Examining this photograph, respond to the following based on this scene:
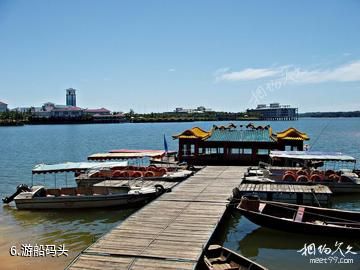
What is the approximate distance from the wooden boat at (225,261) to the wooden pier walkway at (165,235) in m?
0.44

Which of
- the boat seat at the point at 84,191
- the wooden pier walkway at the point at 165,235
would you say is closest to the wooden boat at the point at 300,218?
the wooden pier walkway at the point at 165,235

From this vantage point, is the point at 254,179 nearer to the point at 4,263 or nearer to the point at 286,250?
the point at 286,250

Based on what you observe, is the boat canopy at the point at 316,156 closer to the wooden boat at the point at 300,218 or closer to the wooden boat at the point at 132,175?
the wooden boat at the point at 132,175

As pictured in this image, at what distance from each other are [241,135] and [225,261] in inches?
950

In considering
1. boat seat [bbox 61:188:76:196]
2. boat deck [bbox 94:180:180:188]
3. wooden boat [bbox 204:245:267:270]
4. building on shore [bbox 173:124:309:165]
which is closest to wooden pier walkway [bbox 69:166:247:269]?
wooden boat [bbox 204:245:267:270]

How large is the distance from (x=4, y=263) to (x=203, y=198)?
34.5ft

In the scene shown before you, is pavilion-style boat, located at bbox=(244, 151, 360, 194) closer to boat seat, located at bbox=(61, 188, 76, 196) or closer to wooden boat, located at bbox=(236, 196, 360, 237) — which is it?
wooden boat, located at bbox=(236, 196, 360, 237)

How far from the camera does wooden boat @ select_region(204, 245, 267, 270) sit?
46.5 ft

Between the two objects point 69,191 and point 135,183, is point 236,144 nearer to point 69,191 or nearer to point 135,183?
point 135,183

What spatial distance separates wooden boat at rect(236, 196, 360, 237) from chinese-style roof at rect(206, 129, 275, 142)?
51.8 ft

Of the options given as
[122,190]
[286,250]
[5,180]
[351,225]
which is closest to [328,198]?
[351,225]

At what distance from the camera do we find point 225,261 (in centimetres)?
1502

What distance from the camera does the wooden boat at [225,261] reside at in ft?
46.5

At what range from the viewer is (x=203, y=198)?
23.1 metres
